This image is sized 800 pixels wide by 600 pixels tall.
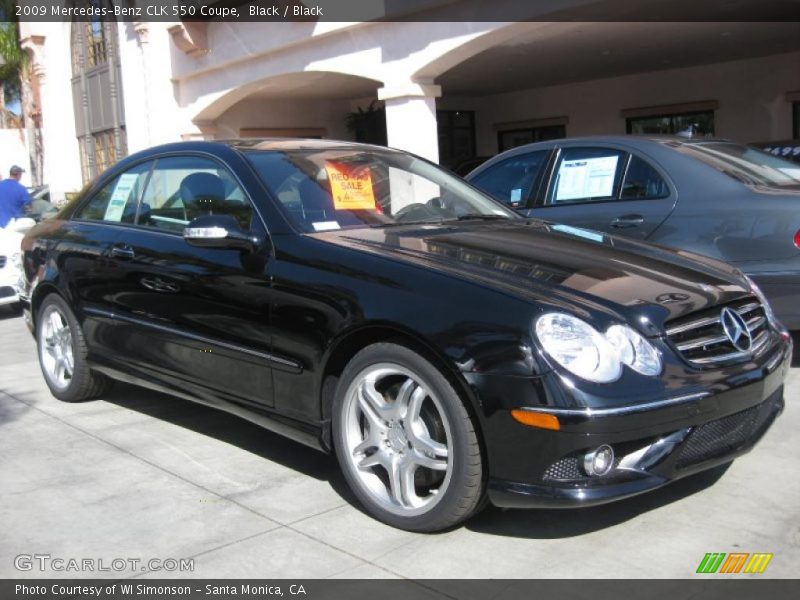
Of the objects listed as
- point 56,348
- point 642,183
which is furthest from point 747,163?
point 56,348

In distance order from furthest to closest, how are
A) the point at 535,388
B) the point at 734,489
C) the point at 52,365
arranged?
the point at 52,365 < the point at 734,489 < the point at 535,388

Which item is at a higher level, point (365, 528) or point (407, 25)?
point (407, 25)

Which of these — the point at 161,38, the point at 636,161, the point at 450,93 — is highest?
the point at 161,38

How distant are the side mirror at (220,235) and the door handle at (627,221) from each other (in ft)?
9.30

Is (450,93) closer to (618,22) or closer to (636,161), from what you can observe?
(618,22)

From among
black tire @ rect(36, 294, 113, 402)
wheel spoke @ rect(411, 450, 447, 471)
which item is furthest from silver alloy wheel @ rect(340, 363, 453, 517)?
black tire @ rect(36, 294, 113, 402)

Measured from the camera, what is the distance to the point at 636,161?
586cm

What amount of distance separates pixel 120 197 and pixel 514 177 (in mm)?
2950

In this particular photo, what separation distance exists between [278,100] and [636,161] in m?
14.7

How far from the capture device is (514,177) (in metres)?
6.57

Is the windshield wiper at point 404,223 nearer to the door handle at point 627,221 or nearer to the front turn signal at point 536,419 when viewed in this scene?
the front turn signal at point 536,419

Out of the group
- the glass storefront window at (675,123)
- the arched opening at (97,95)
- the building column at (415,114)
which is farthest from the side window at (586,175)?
the arched opening at (97,95)
